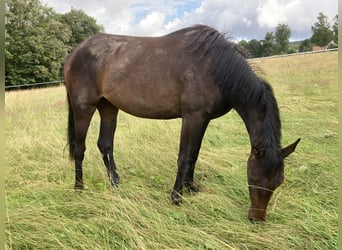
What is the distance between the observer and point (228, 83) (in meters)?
3.05

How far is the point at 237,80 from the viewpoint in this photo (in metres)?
3.00

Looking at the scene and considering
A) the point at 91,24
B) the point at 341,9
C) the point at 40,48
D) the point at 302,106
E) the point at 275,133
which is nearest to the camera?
the point at 341,9

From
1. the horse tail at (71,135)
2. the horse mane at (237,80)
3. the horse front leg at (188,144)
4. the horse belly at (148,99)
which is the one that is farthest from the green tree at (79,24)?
the horse front leg at (188,144)

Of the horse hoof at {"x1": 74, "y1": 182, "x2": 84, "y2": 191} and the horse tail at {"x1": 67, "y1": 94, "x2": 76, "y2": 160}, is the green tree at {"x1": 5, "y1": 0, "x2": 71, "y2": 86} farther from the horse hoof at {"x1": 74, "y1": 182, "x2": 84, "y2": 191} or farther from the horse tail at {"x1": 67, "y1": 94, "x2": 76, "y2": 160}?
the horse hoof at {"x1": 74, "y1": 182, "x2": 84, "y2": 191}

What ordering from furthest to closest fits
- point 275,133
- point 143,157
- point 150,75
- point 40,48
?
point 40,48 < point 143,157 < point 150,75 < point 275,133

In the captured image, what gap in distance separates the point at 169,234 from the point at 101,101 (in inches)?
90.6

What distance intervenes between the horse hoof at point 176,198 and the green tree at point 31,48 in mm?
22846

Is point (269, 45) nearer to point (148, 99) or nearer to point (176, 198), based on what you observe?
point (148, 99)

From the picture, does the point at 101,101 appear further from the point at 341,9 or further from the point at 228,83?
the point at 341,9

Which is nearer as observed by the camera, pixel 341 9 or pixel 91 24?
pixel 341 9

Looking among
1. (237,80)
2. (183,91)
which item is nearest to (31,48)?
(183,91)

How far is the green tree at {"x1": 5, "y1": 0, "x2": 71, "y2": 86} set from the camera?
22766 mm

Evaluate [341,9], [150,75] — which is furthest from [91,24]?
[341,9]

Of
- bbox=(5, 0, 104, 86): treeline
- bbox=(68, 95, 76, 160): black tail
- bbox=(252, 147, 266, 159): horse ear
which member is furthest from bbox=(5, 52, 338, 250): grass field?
bbox=(5, 0, 104, 86): treeline
